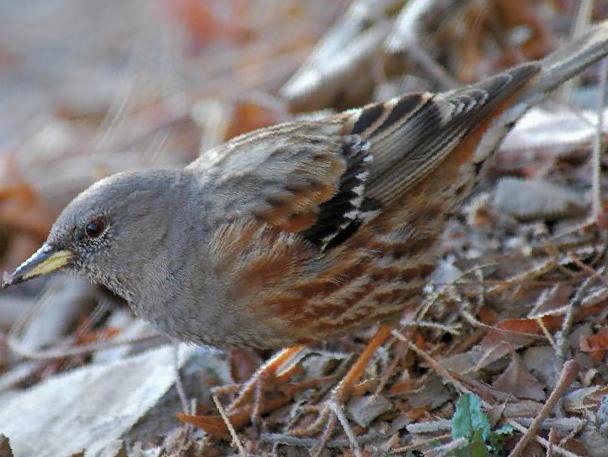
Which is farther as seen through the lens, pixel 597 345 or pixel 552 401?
pixel 597 345

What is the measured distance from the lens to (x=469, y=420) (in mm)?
3611

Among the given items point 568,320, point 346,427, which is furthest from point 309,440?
point 568,320

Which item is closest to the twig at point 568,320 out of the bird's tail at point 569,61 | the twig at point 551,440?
the twig at point 551,440

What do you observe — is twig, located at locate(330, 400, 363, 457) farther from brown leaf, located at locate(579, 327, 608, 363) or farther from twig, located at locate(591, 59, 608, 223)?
twig, located at locate(591, 59, 608, 223)

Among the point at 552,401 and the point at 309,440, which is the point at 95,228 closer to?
the point at 309,440

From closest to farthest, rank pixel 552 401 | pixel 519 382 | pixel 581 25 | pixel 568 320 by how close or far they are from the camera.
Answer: pixel 552 401, pixel 519 382, pixel 568 320, pixel 581 25

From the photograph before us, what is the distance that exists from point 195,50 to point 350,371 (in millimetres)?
6075

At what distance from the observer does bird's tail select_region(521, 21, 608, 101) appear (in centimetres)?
470

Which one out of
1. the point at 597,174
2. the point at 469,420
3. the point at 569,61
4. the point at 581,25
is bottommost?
the point at 469,420

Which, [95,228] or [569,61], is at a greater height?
[95,228]

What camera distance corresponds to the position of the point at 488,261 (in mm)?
4863

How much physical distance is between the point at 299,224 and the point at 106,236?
94 cm

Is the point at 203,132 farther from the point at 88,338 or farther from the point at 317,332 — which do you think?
the point at 317,332

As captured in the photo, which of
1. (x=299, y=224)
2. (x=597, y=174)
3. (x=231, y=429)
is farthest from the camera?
(x=597, y=174)
